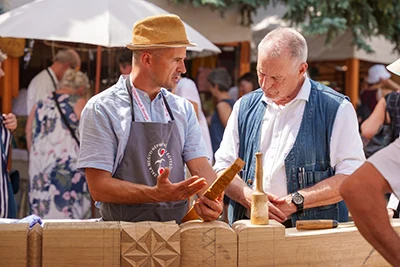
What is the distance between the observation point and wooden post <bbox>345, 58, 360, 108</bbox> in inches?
383

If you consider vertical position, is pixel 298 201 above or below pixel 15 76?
below

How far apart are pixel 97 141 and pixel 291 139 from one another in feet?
3.09

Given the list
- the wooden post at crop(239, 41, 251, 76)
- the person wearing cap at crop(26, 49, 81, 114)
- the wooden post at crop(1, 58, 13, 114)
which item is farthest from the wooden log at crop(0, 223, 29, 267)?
the wooden post at crop(239, 41, 251, 76)

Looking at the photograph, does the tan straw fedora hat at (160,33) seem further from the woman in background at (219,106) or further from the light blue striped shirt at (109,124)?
the woman in background at (219,106)

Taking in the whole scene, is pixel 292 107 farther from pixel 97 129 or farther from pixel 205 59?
pixel 205 59

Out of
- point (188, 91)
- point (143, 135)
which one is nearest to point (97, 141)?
point (143, 135)

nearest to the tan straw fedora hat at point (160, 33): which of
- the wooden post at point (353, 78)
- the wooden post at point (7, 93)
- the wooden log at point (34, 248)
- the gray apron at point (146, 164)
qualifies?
the gray apron at point (146, 164)

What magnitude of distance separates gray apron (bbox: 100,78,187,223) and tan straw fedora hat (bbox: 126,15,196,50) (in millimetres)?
205

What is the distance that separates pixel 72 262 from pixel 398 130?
3.84 m

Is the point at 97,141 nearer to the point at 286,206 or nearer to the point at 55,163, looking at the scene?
the point at 286,206

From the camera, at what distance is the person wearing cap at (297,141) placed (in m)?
3.46

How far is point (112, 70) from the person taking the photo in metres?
8.13

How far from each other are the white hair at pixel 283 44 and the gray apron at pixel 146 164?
59cm

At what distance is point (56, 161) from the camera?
6664 millimetres
